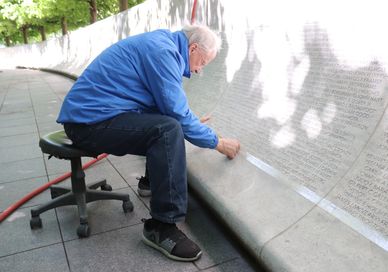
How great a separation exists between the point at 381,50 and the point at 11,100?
9.33 metres

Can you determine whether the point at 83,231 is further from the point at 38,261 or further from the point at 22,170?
the point at 22,170

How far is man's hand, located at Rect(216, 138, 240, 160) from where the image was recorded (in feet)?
10.2

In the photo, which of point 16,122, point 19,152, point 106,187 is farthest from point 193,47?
point 16,122

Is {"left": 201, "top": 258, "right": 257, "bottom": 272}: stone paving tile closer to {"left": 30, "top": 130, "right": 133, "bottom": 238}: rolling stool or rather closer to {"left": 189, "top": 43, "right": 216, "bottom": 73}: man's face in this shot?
{"left": 30, "top": 130, "right": 133, "bottom": 238}: rolling stool

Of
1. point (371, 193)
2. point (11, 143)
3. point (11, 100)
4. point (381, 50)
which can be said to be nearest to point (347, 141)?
A: point (371, 193)

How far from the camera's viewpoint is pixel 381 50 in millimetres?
2457

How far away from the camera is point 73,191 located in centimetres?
311

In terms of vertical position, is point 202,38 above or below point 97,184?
above

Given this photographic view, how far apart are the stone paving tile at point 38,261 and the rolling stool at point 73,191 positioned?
229 millimetres

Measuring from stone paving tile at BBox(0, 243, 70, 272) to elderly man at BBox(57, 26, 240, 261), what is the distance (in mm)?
554

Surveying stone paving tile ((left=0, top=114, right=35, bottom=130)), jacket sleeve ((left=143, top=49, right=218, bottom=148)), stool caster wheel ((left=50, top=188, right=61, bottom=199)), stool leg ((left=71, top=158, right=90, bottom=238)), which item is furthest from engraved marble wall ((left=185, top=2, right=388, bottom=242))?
stone paving tile ((left=0, top=114, right=35, bottom=130))

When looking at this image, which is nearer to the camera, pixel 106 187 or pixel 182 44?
pixel 182 44

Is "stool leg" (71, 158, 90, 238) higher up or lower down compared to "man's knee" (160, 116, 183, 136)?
lower down

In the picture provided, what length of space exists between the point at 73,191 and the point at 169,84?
1.20 meters
